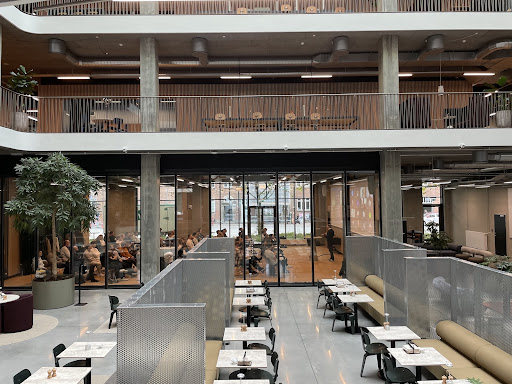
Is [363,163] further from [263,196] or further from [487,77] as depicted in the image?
[487,77]

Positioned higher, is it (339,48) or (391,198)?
(339,48)

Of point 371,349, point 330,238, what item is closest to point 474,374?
point 371,349

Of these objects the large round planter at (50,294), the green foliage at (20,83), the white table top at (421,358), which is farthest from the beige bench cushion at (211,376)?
the green foliage at (20,83)

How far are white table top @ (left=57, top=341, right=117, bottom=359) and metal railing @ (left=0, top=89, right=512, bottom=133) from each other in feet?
25.6

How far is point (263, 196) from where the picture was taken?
14.1 m

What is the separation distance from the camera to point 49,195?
448 inches

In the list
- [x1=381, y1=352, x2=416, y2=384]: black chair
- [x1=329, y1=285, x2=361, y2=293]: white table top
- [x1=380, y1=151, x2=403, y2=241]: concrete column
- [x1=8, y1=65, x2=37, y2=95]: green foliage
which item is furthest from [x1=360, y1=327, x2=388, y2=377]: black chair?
[x1=8, y1=65, x2=37, y2=95]: green foliage

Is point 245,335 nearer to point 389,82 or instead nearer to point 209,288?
point 209,288

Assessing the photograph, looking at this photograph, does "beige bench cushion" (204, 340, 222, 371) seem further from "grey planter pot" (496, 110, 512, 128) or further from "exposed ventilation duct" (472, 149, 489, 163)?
"grey planter pot" (496, 110, 512, 128)

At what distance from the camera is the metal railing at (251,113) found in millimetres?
12938

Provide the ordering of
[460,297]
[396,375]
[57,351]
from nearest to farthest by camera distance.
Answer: [396,375]
[57,351]
[460,297]

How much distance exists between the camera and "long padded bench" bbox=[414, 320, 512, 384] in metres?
5.56

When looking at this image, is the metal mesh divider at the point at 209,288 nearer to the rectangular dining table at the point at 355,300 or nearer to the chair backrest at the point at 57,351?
the chair backrest at the point at 57,351

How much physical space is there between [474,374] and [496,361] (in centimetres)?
35
